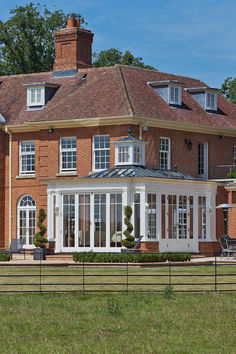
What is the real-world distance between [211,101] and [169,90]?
379 cm

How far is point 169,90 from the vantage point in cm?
4425

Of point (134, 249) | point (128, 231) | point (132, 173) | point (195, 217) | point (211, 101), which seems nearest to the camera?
point (134, 249)

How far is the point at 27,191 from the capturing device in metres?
43.7

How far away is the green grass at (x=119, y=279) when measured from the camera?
22891mm

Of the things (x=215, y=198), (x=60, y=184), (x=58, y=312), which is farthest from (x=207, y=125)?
(x=58, y=312)

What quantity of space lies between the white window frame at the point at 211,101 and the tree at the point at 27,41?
16777 millimetres

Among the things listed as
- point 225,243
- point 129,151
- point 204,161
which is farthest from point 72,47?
point 225,243

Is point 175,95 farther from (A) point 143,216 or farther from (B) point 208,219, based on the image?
(A) point 143,216

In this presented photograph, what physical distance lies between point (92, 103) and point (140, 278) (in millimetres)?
16950

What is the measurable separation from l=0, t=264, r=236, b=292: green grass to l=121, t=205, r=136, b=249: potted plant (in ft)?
13.6

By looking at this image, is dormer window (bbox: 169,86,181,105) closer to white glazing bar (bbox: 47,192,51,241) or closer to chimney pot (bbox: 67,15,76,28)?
chimney pot (bbox: 67,15,76,28)

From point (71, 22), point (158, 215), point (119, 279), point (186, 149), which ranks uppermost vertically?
point (71, 22)

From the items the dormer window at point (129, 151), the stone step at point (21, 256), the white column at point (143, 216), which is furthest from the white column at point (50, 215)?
the white column at point (143, 216)

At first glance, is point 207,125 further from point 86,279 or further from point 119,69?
point 86,279
